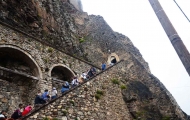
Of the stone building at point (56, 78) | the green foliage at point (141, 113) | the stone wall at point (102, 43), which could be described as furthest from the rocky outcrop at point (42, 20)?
the green foliage at point (141, 113)

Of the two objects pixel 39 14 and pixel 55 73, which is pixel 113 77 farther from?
pixel 39 14

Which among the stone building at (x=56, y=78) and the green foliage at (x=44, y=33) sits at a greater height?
the green foliage at (x=44, y=33)

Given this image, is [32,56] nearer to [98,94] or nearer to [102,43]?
[98,94]

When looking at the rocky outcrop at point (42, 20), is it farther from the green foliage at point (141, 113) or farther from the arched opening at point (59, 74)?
the green foliage at point (141, 113)

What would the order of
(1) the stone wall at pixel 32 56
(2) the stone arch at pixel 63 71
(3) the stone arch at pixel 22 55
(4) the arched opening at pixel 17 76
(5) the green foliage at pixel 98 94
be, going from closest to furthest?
(5) the green foliage at pixel 98 94, (4) the arched opening at pixel 17 76, (1) the stone wall at pixel 32 56, (3) the stone arch at pixel 22 55, (2) the stone arch at pixel 63 71

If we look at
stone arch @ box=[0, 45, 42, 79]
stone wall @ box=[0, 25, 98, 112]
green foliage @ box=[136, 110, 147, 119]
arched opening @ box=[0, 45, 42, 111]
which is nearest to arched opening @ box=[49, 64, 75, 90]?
stone wall @ box=[0, 25, 98, 112]

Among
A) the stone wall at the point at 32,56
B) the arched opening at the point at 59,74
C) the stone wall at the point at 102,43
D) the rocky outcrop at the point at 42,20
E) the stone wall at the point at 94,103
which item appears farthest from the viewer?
the stone wall at the point at 102,43

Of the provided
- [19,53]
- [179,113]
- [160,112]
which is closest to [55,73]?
[19,53]

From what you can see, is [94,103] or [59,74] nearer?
[94,103]

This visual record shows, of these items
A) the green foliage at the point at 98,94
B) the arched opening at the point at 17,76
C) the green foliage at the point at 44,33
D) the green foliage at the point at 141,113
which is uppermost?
the green foliage at the point at 44,33

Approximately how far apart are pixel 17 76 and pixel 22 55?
1286 millimetres

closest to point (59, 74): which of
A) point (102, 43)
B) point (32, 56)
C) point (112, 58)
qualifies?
point (32, 56)

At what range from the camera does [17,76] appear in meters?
10.9

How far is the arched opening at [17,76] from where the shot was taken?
10055 mm
